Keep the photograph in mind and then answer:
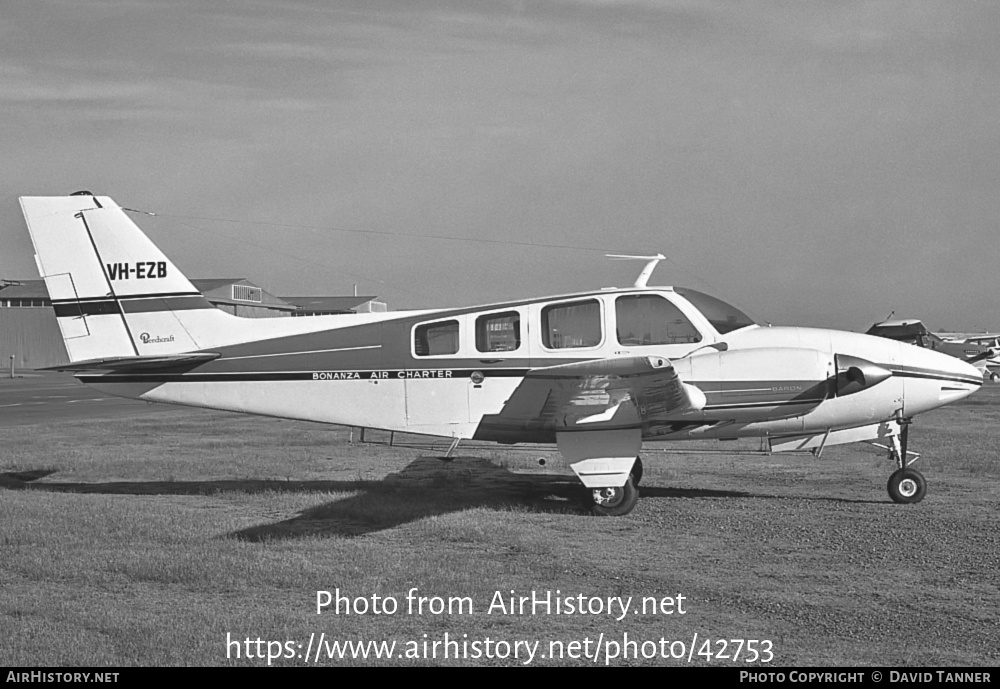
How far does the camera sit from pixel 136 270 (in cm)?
1159

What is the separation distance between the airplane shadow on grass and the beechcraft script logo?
119 inches

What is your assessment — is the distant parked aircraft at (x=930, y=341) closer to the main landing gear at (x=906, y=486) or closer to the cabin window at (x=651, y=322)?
the main landing gear at (x=906, y=486)

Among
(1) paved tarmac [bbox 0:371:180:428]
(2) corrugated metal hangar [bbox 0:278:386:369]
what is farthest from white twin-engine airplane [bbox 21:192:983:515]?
(2) corrugated metal hangar [bbox 0:278:386:369]

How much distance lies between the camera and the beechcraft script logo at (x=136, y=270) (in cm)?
1156

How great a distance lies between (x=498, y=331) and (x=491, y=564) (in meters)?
3.54

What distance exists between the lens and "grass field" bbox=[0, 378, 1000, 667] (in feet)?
19.5

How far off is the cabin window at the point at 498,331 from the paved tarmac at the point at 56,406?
507 inches

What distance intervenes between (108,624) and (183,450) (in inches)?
461

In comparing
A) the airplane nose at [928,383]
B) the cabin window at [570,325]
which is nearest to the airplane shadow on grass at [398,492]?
the airplane nose at [928,383]

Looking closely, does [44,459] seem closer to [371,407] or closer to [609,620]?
[371,407]

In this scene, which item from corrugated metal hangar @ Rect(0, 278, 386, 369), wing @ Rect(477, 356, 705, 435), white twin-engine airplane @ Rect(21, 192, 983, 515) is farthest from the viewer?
corrugated metal hangar @ Rect(0, 278, 386, 369)

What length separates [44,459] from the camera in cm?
1551

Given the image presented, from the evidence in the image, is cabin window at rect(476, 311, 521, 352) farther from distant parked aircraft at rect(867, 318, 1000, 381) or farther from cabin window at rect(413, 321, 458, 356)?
distant parked aircraft at rect(867, 318, 1000, 381)
